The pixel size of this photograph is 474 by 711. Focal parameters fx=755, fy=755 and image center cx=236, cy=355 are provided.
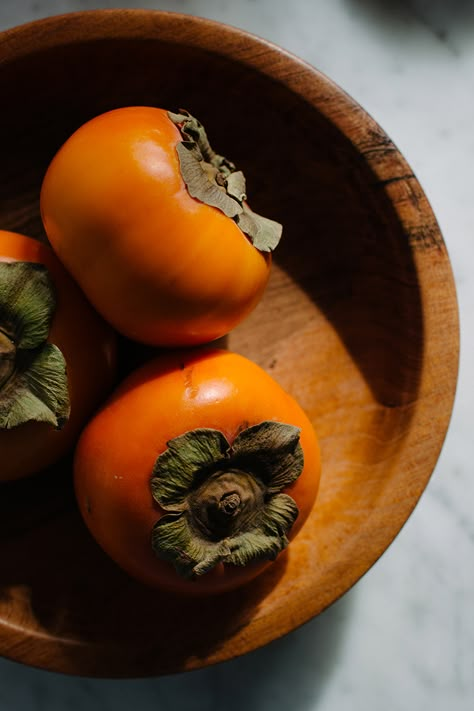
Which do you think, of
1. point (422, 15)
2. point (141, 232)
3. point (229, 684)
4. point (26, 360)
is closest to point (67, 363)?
point (26, 360)

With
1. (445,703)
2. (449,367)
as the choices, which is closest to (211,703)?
(445,703)

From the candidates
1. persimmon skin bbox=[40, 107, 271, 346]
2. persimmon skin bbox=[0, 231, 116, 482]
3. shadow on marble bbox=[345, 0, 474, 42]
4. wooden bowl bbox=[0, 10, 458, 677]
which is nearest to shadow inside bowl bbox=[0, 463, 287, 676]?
wooden bowl bbox=[0, 10, 458, 677]

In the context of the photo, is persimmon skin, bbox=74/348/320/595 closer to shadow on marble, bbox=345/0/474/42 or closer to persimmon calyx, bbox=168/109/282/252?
persimmon calyx, bbox=168/109/282/252

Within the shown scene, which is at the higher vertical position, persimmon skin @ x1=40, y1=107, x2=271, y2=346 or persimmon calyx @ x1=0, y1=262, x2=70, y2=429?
persimmon skin @ x1=40, y1=107, x2=271, y2=346

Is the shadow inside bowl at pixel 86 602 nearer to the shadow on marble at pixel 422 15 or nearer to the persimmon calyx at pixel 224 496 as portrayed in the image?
the persimmon calyx at pixel 224 496

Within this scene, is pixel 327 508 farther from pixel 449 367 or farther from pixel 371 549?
pixel 449 367

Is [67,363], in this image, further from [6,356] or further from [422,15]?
[422,15]
